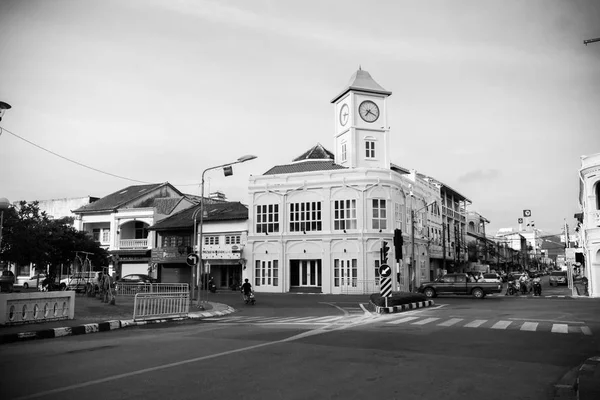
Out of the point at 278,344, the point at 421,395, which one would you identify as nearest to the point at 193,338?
the point at 278,344

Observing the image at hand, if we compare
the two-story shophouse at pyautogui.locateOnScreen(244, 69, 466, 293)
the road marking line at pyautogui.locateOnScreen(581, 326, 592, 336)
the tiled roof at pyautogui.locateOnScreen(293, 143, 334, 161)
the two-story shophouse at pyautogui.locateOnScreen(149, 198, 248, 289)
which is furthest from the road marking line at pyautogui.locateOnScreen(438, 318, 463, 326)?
the tiled roof at pyautogui.locateOnScreen(293, 143, 334, 161)

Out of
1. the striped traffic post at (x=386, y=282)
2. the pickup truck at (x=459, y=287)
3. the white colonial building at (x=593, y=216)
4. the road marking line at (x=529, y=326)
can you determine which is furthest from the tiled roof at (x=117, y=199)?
the road marking line at (x=529, y=326)

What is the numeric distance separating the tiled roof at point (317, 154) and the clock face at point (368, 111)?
22.0 feet

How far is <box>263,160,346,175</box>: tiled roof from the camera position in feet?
160

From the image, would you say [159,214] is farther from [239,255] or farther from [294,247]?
Answer: [294,247]

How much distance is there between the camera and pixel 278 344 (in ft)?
38.9

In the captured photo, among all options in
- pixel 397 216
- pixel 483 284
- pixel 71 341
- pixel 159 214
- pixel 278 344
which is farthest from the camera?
pixel 159 214

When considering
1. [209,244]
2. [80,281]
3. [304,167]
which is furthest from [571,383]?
[209,244]

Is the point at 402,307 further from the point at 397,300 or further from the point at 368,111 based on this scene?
the point at 368,111

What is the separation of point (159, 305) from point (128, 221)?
38.9 metres

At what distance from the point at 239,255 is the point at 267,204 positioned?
536 cm

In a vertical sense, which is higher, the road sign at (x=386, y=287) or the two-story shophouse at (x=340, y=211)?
the two-story shophouse at (x=340, y=211)

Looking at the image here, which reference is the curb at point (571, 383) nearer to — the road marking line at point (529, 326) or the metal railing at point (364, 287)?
the road marking line at point (529, 326)

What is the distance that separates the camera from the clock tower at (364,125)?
47.8 m
